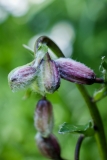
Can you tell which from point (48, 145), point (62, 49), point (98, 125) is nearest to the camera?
point (98, 125)

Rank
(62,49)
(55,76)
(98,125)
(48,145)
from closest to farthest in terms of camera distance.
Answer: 1. (55,76)
2. (98,125)
3. (48,145)
4. (62,49)

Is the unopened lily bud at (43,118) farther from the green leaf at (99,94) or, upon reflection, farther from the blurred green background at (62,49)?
the blurred green background at (62,49)

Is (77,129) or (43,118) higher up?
(43,118)

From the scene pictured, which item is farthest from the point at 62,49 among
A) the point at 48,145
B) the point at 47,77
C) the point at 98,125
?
the point at 47,77

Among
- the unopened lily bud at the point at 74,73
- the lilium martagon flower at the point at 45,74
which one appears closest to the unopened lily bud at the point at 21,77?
the lilium martagon flower at the point at 45,74

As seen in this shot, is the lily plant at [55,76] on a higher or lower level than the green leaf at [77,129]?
higher

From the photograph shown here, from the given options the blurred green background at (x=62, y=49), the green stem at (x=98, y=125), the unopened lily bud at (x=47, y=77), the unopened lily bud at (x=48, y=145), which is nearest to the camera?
the unopened lily bud at (x=47, y=77)

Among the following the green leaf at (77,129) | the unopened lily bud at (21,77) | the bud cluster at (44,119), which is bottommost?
the green leaf at (77,129)

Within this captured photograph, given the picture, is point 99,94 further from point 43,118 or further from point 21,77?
point 21,77

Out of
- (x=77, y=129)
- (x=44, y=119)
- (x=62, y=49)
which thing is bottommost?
(x=77, y=129)
